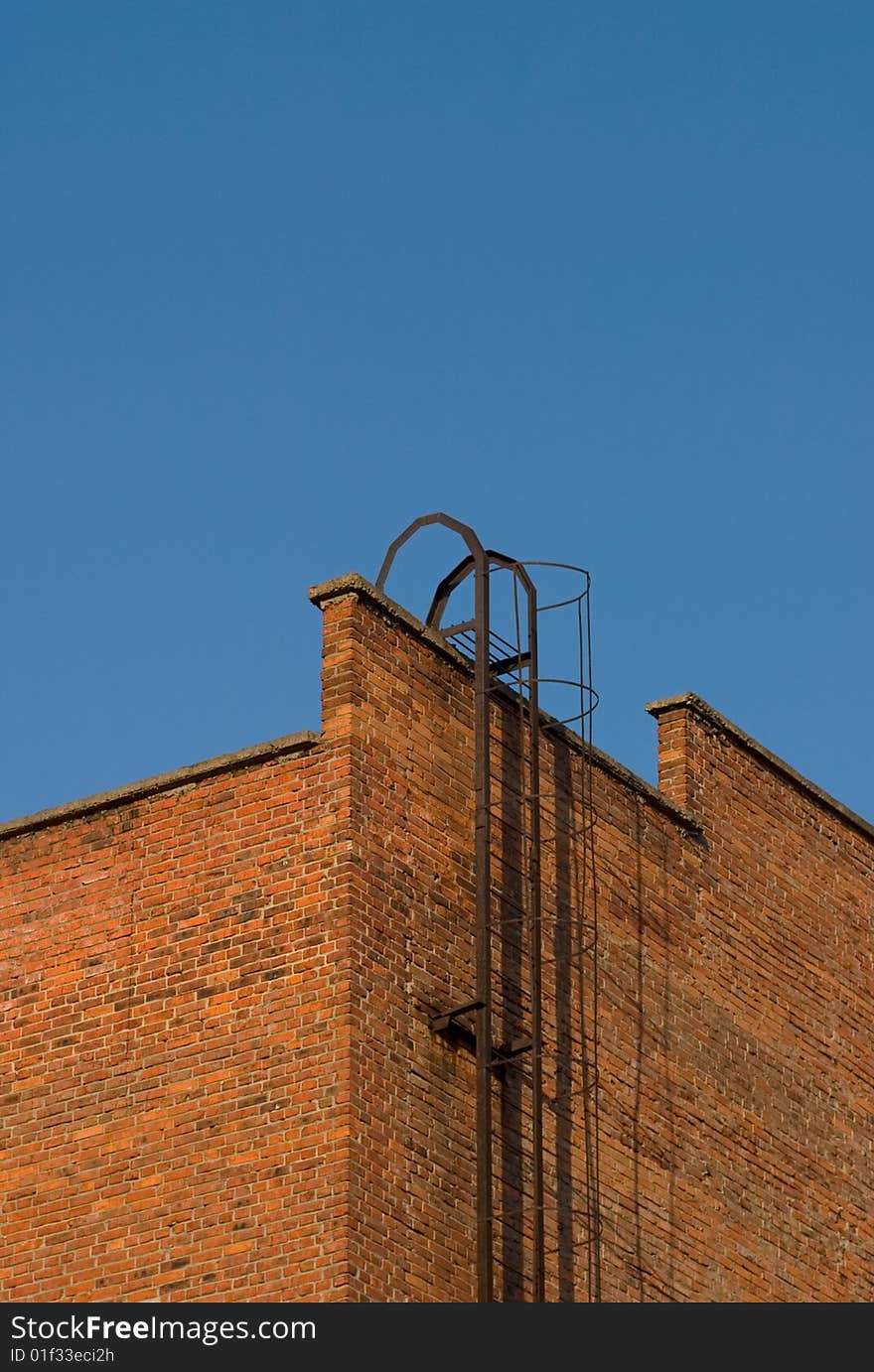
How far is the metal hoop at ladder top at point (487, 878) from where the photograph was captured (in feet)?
68.2

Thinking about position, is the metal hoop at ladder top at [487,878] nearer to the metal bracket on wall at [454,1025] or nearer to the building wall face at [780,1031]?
the metal bracket on wall at [454,1025]

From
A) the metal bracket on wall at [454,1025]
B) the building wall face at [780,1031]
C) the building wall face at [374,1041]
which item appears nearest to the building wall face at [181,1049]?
the building wall face at [374,1041]

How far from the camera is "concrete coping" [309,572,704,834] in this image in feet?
71.3

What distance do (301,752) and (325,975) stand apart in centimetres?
182

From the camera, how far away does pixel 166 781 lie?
862 inches

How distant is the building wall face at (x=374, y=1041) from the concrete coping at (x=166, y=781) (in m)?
0.09

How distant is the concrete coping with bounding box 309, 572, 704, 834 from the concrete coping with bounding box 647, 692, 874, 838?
2.81ft

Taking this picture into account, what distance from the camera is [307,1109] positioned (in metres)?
20.2

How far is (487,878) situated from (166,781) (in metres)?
2.56

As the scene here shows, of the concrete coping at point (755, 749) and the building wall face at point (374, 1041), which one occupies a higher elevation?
the concrete coping at point (755, 749)

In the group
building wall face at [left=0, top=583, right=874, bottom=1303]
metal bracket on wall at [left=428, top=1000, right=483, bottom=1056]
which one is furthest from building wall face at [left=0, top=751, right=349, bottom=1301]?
metal bracket on wall at [left=428, top=1000, right=483, bottom=1056]

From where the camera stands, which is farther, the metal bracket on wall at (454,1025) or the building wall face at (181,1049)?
the metal bracket on wall at (454,1025)

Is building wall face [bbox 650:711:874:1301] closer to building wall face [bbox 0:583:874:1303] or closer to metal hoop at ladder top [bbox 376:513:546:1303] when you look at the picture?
building wall face [bbox 0:583:874:1303]

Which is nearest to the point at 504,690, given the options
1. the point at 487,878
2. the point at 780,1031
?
the point at 487,878
